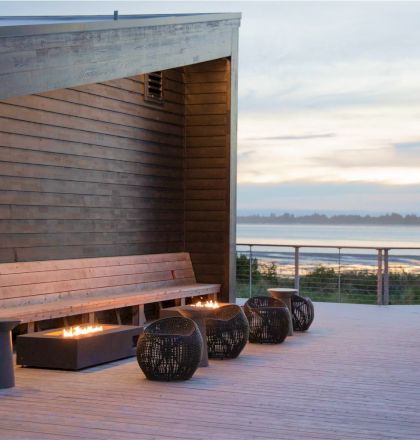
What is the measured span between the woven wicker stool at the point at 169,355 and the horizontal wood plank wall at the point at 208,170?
15.1 ft

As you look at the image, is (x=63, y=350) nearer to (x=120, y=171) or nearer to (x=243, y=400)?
(x=243, y=400)

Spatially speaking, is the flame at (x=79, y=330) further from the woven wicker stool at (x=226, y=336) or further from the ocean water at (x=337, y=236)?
the ocean water at (x=337, y=236)

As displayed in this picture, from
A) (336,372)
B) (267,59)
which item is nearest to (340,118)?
(267,59)

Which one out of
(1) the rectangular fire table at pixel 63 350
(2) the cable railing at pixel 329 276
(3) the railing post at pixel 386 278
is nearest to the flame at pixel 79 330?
(1) the rectangular fire table at pixel 63 350

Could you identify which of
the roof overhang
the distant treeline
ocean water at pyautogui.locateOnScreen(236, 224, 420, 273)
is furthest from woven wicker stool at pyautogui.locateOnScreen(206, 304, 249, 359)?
the distant treeline

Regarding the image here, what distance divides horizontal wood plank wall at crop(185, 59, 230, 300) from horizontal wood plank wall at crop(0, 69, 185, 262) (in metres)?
0.14

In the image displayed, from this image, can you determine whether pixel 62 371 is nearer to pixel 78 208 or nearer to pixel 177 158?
pixel 78 208

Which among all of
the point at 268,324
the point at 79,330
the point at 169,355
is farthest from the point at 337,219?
the point at 169,355

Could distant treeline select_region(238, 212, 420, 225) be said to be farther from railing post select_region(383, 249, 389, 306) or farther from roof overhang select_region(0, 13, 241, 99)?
roof overhang select_region(0, 13, 241, 99)

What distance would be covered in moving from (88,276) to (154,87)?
8.81ft

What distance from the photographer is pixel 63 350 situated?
254 inches

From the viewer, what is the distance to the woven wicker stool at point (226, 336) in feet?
22.9

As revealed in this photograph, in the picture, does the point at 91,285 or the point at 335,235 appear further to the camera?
the point at 335,235

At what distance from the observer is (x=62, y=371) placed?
21.0 feet
